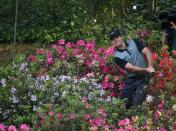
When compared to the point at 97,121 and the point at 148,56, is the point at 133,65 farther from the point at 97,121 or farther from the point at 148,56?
the point at 97,121

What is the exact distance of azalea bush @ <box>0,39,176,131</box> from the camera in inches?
217

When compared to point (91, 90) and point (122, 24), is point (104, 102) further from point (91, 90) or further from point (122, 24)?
point (122, 24)

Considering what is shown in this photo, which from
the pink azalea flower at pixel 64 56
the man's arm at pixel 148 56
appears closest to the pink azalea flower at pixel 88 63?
the pink azalea flower at pixel 64 56

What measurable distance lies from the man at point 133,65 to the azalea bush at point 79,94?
0.17 m

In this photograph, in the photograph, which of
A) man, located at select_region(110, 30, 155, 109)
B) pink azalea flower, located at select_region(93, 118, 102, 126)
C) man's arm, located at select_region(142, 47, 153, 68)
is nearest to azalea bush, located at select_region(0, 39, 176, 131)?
pink azalea flower, located at select_region(93, 118, 102, 126)

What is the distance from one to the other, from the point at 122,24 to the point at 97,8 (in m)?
1.20

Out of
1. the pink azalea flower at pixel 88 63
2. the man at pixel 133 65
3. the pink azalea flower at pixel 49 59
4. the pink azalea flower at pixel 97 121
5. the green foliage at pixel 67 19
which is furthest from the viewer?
the green foliage at pixel 67 19

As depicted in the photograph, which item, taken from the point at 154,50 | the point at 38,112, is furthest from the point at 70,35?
the point at 38,112

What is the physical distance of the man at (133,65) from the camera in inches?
267

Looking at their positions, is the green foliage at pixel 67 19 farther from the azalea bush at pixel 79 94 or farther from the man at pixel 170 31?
the azalea bush at pixel 79 94

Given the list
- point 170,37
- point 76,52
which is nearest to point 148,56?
point 76,52

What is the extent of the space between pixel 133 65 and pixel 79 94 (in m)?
A: 0.81

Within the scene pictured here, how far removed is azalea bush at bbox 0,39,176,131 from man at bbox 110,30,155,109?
0.56 ft

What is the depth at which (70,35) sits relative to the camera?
1470 centimetres
